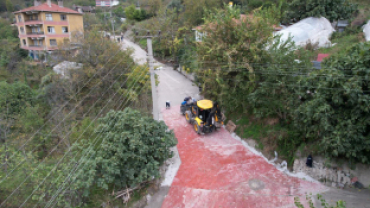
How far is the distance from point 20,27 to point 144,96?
2287 cm

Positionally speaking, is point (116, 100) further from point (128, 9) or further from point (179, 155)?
point (128, 9)

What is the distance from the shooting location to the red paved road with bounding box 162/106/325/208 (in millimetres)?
8508

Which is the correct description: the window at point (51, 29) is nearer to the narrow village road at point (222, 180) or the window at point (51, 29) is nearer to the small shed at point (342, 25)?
the narrow village road at point (222, 180)

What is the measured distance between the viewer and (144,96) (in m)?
16.3

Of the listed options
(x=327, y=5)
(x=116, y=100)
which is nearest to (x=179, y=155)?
(x=116, y=100)

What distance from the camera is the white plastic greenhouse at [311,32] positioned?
59.0 feet

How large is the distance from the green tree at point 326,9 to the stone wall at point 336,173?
49.6 feet

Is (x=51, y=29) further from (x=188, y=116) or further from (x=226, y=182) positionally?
(x=226, y=182)

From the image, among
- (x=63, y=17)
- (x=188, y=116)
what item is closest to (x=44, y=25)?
(x=63, y=17)

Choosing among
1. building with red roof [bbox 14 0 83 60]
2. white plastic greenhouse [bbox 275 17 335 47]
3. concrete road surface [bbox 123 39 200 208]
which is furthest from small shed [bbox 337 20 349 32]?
building with red roof [bbox 14 0 83 60]

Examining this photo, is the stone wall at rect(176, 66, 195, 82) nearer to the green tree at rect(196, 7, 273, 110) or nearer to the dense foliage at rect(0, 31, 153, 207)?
the dense foliage at rect(0, 31, 153, 207)

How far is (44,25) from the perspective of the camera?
87.3ft

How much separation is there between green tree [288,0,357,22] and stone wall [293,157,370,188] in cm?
1510

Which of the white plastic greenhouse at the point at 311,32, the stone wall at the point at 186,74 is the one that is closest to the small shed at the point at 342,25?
the white plastic greenhouse at the point at 311,32
